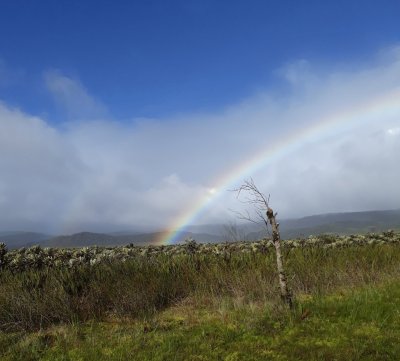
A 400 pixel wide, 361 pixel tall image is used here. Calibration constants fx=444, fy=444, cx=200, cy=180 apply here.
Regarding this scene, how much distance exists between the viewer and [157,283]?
1480cm

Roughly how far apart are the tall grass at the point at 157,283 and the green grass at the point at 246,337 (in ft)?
4.01

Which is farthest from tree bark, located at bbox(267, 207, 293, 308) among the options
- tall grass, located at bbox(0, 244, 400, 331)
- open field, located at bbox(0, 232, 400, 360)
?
tall grass, located at bbox(0, 244, 400, 331)

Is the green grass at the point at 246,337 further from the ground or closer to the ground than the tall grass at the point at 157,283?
closer to the ground

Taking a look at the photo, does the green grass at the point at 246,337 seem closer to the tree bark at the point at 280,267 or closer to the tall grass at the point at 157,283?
the tree bark at the point at 280,267

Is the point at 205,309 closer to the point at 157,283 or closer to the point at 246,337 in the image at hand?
the point at 157,283

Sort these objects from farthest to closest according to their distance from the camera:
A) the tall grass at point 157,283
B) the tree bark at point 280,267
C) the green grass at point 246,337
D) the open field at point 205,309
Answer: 1. the tall grass at point 157,283
2. the tree bark at point 280,267
3. the open field at point 205,309
4. the green grass at point 246,337

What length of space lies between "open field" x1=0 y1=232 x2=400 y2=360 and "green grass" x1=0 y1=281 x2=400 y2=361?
0.03 meters

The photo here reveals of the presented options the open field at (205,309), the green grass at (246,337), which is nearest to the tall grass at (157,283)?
the open field at (205,309)

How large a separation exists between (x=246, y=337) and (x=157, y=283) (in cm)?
592

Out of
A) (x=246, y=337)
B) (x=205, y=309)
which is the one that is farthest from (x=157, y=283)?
(x=246, y=337)

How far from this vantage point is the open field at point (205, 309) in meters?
8.80

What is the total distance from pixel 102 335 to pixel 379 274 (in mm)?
10438

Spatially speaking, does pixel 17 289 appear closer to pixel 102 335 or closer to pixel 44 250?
pixel 102 335

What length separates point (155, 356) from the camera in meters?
8.41
